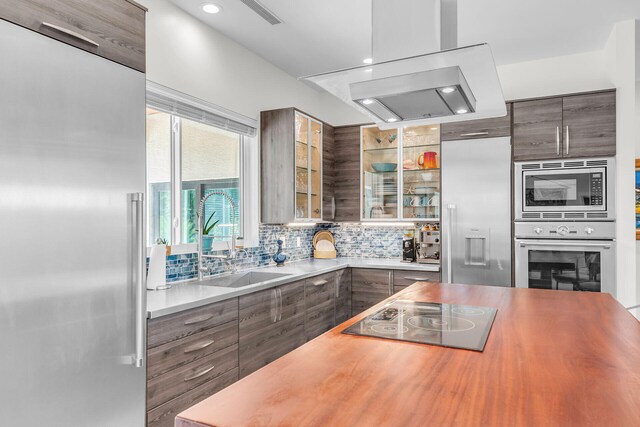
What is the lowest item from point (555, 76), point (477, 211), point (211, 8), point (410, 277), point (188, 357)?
point (188, 357)

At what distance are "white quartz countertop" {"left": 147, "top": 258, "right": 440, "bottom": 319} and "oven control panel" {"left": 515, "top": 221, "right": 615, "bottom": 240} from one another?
0.82m

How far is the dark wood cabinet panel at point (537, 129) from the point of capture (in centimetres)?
351

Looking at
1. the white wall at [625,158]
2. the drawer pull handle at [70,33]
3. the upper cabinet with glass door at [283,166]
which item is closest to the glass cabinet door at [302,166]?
the upper cabinet with glass door at [283,166]

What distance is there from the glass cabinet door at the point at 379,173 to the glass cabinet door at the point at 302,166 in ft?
2.56

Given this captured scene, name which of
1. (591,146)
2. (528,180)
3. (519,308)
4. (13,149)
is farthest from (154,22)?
(591,146)

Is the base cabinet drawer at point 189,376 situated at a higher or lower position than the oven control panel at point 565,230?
lower

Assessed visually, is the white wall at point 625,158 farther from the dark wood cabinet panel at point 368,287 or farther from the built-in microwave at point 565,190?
the dark wood cabinet panel at point 368,287

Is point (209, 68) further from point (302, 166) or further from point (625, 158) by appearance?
point (625, 158)

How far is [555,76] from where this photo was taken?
388 centimetres

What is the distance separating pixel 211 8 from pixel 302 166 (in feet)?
5.12

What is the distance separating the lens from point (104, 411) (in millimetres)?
1642

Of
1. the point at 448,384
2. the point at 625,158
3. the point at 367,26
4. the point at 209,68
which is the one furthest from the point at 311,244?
the point at 448,384

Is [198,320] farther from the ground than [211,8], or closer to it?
closer to it

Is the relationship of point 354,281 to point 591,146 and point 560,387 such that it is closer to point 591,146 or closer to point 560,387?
point 591,146
